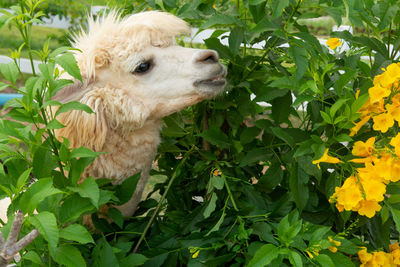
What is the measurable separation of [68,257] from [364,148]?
2.76 feet

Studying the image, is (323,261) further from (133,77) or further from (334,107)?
(133,77)

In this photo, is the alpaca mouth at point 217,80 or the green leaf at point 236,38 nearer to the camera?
the green leaf at point 236,38

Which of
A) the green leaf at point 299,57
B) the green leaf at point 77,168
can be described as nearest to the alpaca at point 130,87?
the green leaf at point 299,57

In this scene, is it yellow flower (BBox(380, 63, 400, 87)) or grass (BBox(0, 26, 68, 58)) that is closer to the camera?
yellow flower (BBox(380, 63, 400, 87))

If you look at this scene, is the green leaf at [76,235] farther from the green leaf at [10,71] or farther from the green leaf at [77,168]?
the green leaf at [10,71]

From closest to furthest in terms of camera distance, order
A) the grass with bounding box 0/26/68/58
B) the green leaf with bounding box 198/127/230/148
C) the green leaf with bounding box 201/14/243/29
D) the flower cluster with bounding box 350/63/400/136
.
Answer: the flower cluster with bounding box 350/63/400/136 < the green leaf with bounding box 201/14/243/29 < the green leaf with bounding box 198/127/230/148 < the grass with bounding box 0/26/68/58

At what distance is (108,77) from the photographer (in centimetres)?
175

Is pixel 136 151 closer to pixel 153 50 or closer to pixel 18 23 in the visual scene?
→ pixel 153 50

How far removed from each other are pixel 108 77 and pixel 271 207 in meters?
0.81

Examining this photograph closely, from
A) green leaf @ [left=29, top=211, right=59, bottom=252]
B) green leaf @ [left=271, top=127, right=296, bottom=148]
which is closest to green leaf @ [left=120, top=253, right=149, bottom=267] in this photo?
green leaf @ [left=29, top=211, right=59, bottom=252]

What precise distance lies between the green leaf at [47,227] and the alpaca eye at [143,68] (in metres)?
0.93

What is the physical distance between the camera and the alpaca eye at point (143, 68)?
175 centimetres

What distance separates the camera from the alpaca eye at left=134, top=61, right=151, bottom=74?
5.73ft

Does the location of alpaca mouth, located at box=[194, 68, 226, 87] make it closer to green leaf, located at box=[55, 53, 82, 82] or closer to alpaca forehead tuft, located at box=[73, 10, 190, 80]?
alpaca forehead tuft, located at box=[73, 10, 190, 80]
